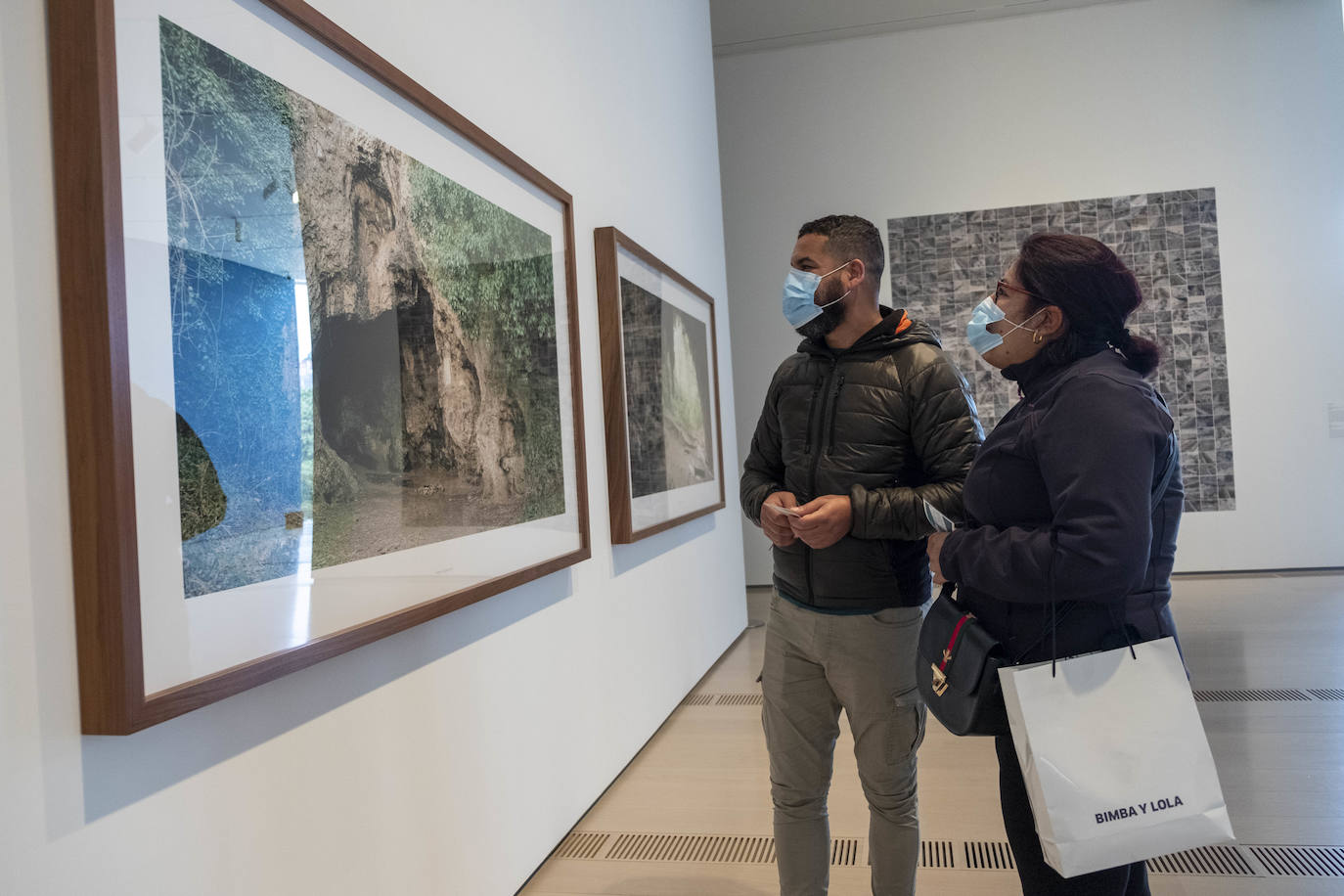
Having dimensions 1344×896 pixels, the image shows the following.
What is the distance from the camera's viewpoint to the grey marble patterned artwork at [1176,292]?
7.82m

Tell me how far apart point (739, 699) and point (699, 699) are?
194mm

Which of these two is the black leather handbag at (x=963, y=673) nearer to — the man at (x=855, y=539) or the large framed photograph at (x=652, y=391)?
the man at (x=855, y=539)

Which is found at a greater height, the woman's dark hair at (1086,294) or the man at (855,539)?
the woman's dark hair at (1086,294)

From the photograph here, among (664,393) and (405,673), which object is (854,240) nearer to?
(405,673)

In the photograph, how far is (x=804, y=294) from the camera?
222cm

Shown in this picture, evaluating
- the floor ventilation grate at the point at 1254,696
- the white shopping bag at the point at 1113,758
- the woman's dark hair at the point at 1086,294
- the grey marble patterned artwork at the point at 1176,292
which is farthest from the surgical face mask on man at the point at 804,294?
the grey marble patterned artwork at the point at 1176,292

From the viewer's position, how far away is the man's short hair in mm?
2221

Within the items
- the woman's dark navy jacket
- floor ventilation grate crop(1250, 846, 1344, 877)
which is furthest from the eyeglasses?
floor ventilation grate crop(1250, 846, 1344, 877)

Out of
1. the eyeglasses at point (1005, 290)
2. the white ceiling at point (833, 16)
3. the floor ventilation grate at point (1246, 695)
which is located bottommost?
the floor ventilation grate at point (1246, 695)

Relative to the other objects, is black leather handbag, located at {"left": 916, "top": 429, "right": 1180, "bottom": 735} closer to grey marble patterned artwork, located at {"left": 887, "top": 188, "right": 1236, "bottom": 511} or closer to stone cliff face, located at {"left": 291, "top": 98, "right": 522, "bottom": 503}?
stone cliff face, located at {"left": 291, "top": 98, "right": 522, "bottom": 503}

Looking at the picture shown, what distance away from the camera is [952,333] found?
812 cm

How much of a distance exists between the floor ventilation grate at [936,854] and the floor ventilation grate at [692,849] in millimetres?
440

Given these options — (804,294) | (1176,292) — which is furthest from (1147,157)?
(804,294)

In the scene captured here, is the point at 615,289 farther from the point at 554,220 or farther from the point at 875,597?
the point at 875,597
